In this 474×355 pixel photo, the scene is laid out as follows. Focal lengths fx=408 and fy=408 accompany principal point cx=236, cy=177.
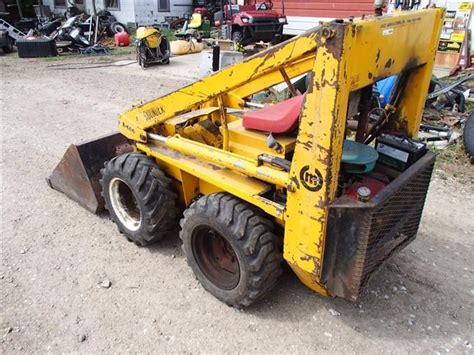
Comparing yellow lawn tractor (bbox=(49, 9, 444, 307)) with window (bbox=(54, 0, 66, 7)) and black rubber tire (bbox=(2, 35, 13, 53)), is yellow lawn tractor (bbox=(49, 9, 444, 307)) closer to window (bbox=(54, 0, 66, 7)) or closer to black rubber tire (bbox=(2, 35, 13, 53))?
black rubber tire (bbox=(2, 35, 13, 53))

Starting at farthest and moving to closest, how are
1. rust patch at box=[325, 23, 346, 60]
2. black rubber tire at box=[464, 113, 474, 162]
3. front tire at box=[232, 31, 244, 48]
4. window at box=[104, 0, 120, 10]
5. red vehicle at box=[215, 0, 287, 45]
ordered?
window at box=[104, 0, 120, 10] → front tire at box=[232, 31, 244, 48] → red vehicle at box=[215, 0, 287, 45] → black rubber tire at box=[464, 113, 474, 162] → rust patch at box=[325, 23, 346, 60]

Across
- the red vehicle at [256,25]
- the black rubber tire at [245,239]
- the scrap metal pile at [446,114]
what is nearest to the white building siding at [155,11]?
the red vehicle at [256,25]

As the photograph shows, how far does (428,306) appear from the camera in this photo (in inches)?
105

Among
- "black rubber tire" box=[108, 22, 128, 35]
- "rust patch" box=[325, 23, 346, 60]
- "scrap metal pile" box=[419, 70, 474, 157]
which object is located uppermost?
"rust patch" box=[325, 23, 346, 60]

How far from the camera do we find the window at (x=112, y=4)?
17314mm

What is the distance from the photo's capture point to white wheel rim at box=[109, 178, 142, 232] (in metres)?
3.26

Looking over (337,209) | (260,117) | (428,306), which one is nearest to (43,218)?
(260,117)

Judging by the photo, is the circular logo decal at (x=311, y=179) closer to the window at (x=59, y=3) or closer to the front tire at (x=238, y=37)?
the front tire at (x=238, y=37)

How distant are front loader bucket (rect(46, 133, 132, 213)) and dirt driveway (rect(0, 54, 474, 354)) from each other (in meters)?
0.15

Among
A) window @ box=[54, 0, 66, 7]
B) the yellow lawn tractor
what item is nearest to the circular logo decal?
the yellow lawn tractor

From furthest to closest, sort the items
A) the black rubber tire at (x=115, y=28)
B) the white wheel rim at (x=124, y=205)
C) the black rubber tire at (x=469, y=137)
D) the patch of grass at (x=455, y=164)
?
the black rubber tire at (x=115, y=28), the black rubber tire at (x=469, y=137), the patch of grass at (x=455, y=164), the white wheel rim at (x=124, y=205)

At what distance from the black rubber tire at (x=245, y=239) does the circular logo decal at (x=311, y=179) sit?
0.45m

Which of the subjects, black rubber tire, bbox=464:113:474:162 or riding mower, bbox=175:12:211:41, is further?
riding mower, bbox=175:12:211:41

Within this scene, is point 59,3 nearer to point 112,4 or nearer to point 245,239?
point 112,4
